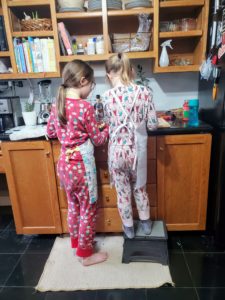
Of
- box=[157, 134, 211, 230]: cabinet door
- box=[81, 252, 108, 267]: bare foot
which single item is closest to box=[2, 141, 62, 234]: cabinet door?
box=[81, 252, 108, 267]: bare foot

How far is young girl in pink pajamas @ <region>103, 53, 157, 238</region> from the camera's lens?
1354mm

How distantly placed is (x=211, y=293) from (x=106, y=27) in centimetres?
195

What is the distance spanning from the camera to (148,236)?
1.68 metres

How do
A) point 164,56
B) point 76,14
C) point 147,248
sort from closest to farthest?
point 147,248 < point 76,14 < point 164,56

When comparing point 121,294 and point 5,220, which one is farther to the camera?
point 5,220

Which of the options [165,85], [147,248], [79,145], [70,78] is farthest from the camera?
[165,85]

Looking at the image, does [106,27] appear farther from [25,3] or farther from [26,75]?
[26,75]

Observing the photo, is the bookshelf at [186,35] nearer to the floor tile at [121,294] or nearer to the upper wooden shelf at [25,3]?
the upper wooden shelf at [25,3]

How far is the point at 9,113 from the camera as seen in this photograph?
6.51ft

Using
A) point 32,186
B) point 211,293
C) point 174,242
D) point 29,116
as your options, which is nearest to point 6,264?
point 32,186

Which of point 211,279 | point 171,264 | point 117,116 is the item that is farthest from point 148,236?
point 117,116

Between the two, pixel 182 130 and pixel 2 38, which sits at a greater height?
pixel 2 38

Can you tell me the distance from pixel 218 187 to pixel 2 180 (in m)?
2.02

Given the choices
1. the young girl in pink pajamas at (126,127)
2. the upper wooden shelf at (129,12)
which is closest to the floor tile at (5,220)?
the young girl in pink pajamas at (126,127)
